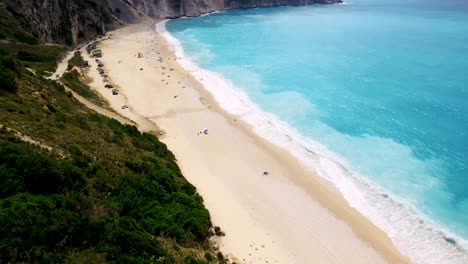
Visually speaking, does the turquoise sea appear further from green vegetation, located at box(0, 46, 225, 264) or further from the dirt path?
green vegetation, located at box(0, 46, 225, 264)

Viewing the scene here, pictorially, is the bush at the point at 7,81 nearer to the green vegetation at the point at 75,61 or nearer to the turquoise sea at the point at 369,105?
the turquoise sea at the point at 369,105

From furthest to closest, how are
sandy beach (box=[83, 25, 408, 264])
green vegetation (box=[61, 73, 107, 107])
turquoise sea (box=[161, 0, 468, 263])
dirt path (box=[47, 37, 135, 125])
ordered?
green vegetation (box=[61, 73, 107, 107]) < dirt path (box=[47, 37, 135, 125]) < turquoise sea (box=[161, 0, 468, 263]) < sandy beach (box=[83, 25, 408, 264])

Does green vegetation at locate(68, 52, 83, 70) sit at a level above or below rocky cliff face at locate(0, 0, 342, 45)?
below

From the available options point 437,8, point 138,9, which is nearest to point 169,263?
point 138,9

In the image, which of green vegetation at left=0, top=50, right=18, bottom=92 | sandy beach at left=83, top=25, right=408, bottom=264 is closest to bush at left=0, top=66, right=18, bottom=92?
green vegetation at left=0, top=50, right=18, bottom=92

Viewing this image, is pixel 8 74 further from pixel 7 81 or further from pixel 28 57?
pixel 28 57

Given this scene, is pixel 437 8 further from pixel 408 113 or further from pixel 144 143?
pixel 144 143

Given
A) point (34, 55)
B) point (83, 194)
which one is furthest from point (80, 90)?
point (83, 194)
